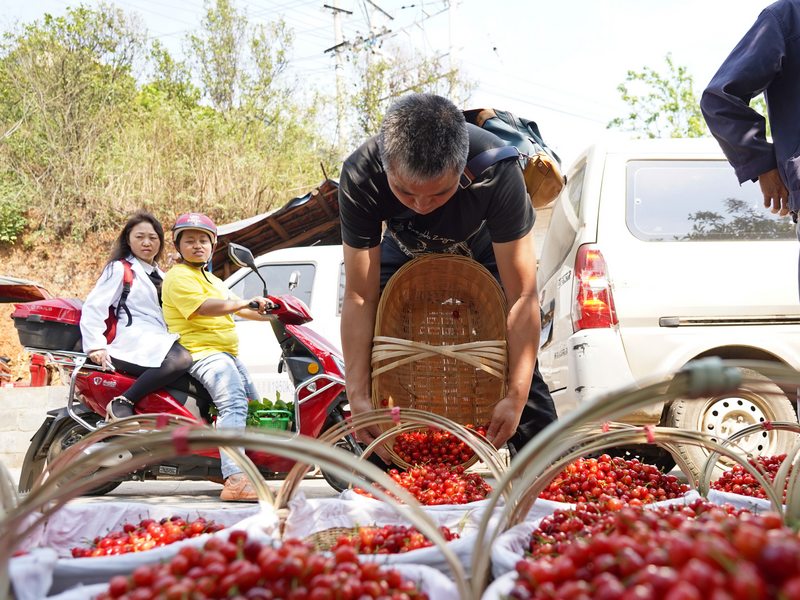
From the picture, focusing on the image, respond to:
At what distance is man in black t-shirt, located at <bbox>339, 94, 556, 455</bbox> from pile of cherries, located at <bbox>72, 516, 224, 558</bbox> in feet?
3.39

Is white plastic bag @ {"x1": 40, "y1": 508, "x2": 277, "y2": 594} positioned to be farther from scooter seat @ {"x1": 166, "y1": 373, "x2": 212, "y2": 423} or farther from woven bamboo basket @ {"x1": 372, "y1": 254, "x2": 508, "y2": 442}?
scooter seat @ {"x1": 166, "y1": 373, "x2": 212, "y2": 423}

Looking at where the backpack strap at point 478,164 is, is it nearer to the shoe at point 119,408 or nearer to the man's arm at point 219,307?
the man's arm at point 219,307

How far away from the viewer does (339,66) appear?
22.5 metres

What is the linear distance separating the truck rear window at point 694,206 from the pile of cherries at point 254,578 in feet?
12.4

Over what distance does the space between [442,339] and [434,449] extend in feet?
1.88

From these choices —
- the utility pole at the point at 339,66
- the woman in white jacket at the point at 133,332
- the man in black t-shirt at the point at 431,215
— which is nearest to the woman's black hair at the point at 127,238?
the woman in white jacket at the point at 133,332

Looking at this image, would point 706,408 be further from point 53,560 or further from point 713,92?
point 53,560

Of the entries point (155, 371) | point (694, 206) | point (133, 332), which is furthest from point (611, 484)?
point (133, 332)

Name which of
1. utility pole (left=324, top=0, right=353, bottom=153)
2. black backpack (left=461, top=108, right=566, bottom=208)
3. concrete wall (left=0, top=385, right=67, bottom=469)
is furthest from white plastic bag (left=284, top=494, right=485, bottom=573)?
utility pole (left=324, top=0, right=353, bottom=153)

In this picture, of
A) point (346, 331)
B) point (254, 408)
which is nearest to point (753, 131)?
point (346, 331)

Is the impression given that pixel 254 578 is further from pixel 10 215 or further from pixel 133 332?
pixel 10 215

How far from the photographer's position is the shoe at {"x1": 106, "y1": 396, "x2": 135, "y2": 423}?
462 centimetres

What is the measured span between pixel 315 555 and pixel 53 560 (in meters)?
0.58

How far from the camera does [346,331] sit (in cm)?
300
